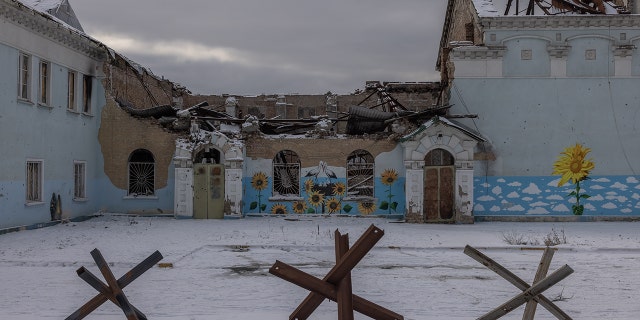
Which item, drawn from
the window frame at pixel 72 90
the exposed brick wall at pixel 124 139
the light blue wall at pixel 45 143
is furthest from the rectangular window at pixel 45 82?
the exposed brick wall at pixel 124 139

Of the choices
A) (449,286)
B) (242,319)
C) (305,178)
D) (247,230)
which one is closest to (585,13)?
(305,178)

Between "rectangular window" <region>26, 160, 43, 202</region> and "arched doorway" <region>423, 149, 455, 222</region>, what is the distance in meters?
12.5

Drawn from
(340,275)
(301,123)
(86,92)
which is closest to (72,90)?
(86,92)

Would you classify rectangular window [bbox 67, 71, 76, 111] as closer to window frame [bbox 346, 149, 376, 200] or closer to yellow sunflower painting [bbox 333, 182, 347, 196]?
yellow sunflower painting [bbox 333, 182, 347, 196]

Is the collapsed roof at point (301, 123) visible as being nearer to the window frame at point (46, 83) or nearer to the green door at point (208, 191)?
the green door at point (208, 191)

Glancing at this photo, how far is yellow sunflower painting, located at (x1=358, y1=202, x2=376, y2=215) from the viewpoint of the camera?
2355 centimetres

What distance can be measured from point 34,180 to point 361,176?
1180cm

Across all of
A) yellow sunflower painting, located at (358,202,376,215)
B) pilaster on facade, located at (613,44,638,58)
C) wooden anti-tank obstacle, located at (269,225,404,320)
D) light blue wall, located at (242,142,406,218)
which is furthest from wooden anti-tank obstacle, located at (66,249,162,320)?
pilaster on facade, located at (613,44,638,58)

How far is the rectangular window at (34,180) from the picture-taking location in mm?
19506

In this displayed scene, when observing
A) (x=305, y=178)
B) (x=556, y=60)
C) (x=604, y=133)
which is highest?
(x=556, y=60)

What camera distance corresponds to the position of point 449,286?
33.4 feet

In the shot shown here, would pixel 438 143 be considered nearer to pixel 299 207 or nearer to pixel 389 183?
pixel 389 183

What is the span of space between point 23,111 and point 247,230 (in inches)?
290

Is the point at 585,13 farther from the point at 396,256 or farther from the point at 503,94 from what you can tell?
the point at 396,256
